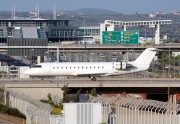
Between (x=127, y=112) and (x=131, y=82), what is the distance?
4041 centimetres

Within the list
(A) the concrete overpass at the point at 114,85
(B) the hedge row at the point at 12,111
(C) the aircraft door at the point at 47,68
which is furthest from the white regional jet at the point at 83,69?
(B) the hedge row at the point at 12,111

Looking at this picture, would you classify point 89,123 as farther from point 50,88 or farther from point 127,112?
point 50,88

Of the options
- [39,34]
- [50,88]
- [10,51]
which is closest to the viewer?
[50,88]

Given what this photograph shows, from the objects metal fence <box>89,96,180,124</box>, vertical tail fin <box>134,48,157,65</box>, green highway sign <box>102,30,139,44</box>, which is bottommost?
green highway sign <box>102,30,139,44</box>

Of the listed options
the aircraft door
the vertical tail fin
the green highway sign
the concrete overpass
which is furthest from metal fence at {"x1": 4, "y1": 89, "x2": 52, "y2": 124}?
the green highway sign

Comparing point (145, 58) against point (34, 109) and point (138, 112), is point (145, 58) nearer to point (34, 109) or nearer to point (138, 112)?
point (34, 109)

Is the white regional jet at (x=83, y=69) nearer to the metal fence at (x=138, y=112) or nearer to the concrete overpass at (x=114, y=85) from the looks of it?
the concrete overpass at (x=114, y=85)

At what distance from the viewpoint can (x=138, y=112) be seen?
4184cm

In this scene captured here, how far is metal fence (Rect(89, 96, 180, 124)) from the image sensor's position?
38.7 meters

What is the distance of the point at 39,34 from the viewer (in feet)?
611

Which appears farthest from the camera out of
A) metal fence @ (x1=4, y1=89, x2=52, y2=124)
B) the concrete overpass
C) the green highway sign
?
the green highway sign

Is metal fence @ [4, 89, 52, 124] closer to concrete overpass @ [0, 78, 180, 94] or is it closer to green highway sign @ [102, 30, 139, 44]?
concrete overpass @ [0, 78, 180, 94]

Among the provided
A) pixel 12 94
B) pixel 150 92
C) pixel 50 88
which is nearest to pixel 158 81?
pixel 150 92

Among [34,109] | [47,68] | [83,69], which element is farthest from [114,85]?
[34,109]
